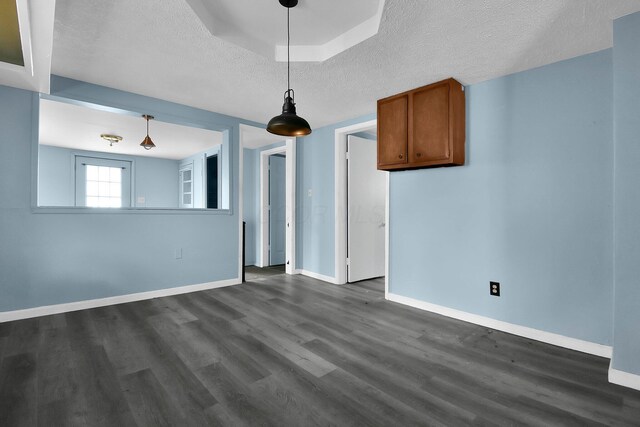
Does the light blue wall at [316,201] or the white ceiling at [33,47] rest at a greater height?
the white ceiling at [33,47]

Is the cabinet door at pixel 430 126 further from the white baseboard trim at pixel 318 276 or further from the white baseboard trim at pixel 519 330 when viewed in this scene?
the white baseboard trim at pixel 318 276

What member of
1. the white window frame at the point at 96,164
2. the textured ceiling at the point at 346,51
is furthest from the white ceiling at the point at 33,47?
the white window frame at the point at 96,164

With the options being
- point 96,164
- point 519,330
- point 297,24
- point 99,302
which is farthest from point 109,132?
point 519,330

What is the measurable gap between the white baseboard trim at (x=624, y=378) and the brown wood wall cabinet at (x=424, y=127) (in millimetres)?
1932

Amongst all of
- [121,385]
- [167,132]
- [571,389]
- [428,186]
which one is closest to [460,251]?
[428,186]

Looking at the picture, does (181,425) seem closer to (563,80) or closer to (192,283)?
(192,283)

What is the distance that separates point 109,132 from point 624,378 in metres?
7.41

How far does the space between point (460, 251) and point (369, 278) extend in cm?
196

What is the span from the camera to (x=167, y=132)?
18.1 feet

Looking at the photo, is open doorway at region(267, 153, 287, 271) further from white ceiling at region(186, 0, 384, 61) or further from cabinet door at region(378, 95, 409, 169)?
white ceiling at region(186, 0, 384, 61)

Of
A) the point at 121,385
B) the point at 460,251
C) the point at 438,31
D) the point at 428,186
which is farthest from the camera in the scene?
the point at 428,186

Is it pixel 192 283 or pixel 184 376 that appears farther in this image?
pixel 192 283

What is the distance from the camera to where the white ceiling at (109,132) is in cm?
454

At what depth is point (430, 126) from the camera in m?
2.99
